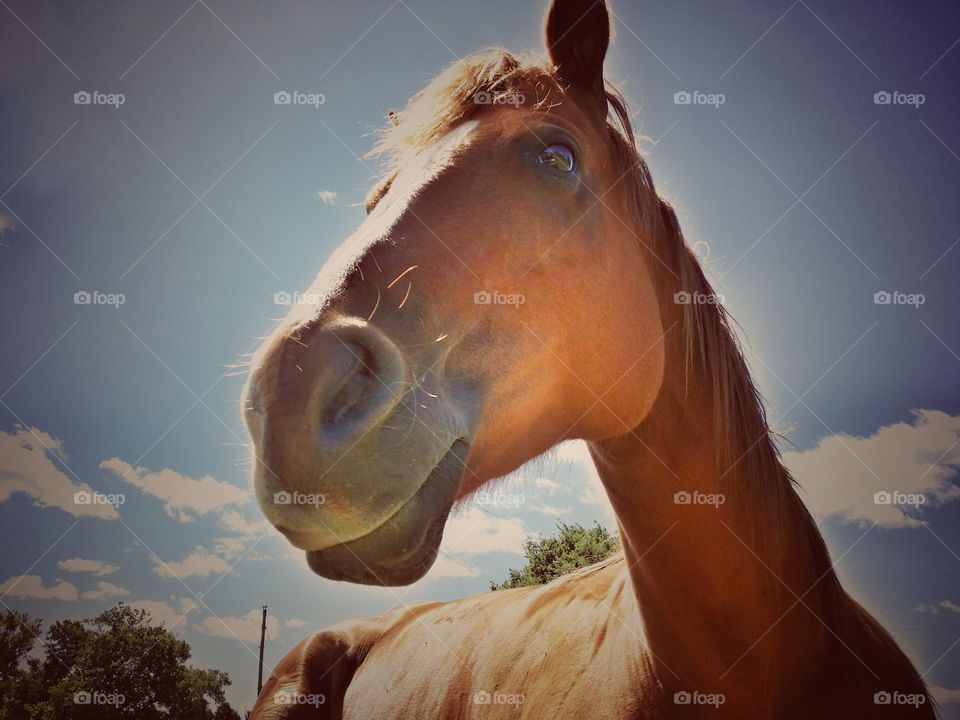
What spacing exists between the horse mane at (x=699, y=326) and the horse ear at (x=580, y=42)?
0.10 metres

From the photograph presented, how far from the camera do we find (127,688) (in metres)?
24.3

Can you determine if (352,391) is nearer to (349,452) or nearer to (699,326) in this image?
(349,452)

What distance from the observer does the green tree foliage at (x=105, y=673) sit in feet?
77.2

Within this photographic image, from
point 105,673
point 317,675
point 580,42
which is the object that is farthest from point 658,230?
point 105,673

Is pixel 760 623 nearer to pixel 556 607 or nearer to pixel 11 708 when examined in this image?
pixel 556 607

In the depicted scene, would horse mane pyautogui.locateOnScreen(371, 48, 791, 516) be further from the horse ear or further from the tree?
the tree

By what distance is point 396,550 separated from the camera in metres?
1.27

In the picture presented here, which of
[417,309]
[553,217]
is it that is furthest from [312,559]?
[553,217]

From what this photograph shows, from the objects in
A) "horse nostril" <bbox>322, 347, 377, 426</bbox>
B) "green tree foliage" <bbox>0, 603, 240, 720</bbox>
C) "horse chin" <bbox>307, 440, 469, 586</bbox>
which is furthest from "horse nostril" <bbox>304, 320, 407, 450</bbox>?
"green tree foliage" <bbox>0, 603, 240, 720</bbox>

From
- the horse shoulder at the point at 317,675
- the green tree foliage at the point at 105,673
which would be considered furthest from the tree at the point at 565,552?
the green tree foliage at the point at 105,673

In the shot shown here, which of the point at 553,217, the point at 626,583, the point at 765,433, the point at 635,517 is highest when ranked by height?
the point at 553,217

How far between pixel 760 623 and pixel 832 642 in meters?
0.36

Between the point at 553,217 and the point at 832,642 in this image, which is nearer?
the point at 553,217

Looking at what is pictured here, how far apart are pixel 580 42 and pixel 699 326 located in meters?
1.44
